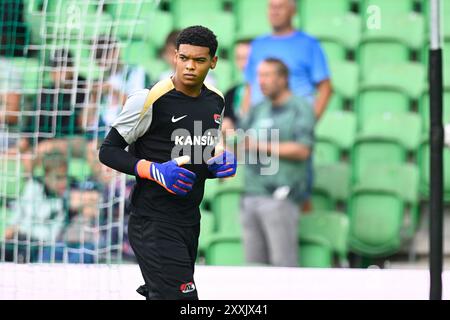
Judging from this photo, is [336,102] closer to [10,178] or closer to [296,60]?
[296,60]

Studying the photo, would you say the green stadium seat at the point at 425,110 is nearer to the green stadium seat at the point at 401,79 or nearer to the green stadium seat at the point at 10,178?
the green stadium seat at the point at 401,79

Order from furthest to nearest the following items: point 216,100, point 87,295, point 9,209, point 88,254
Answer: point 9,209 → point 88,254 → point 87,295 → point 216,100

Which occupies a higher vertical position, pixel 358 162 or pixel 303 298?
pixel 358 162

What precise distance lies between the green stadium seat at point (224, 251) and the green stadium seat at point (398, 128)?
126 cm

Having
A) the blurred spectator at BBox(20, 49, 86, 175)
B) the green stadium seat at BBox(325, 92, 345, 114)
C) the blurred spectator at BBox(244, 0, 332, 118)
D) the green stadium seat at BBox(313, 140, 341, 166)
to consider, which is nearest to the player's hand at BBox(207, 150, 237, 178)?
the blurred spectator at BBox(20, 49, 86, 175)

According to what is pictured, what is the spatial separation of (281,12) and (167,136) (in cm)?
324

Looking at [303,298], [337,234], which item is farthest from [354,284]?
[337,234]

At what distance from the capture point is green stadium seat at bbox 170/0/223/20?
7.82 meters

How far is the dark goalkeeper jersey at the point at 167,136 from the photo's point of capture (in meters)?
4.05

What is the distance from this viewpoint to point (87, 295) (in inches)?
221

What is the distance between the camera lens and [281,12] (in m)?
7.14

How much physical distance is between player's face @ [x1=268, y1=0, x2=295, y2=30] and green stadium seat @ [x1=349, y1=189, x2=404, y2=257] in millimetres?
1355
